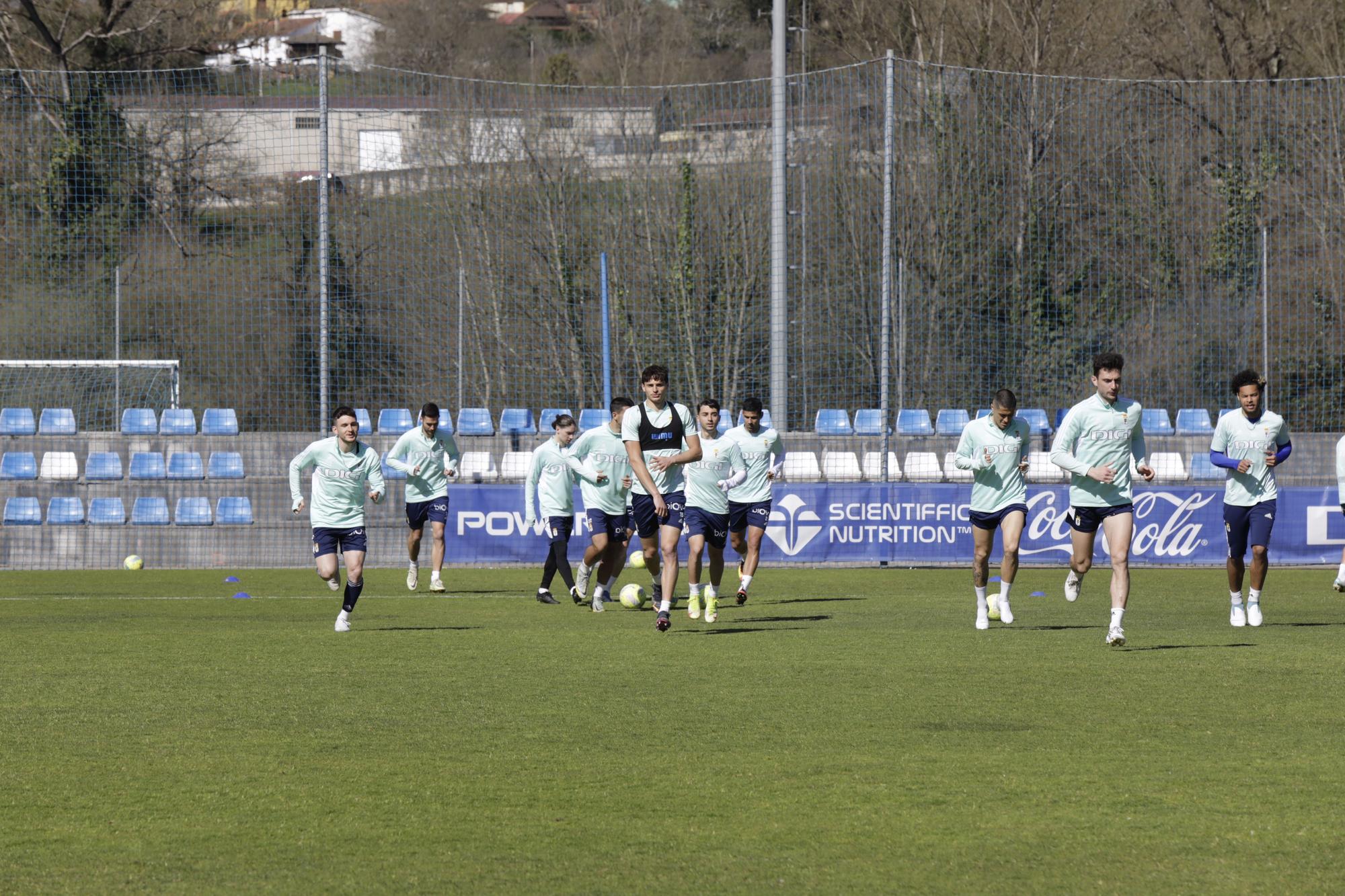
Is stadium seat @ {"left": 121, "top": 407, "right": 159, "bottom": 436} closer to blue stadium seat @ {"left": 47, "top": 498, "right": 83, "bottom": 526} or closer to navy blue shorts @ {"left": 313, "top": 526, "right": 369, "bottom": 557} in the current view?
blue stadium seat @ {"left": 47, "top": 498, "right": 83, "bottom": 526}

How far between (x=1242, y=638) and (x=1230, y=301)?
14.3 metres

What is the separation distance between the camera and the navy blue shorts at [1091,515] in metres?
13.0

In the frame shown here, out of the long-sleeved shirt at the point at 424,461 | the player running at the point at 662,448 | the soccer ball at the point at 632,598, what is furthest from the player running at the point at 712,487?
the long-sleeved shirt at the point at 424,461

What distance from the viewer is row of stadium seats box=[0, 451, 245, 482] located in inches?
962

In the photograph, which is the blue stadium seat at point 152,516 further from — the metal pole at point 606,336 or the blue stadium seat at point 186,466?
the metal pole at point 606,336

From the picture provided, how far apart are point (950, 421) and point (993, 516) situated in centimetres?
1069

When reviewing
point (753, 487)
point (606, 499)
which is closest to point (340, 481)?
point (606, 499)

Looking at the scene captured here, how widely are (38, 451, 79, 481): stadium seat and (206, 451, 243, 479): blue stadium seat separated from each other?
1.96m

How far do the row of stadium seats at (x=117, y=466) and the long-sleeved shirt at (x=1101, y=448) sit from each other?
14.8m

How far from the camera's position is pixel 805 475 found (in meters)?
24.1

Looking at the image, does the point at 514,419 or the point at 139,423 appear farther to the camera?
the point at 514,419

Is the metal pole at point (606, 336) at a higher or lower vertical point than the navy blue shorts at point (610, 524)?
higher

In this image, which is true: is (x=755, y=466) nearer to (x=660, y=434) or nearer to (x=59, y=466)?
(x=660, y=434)

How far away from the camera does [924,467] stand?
2412 cm
